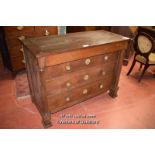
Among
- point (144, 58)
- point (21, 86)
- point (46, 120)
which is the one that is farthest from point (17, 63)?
point (144, 58)

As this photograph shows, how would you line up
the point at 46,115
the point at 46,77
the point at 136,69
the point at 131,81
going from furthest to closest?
the point at 136,69 < the point at 131,81 < the point at 46,115 < the point at 46,77

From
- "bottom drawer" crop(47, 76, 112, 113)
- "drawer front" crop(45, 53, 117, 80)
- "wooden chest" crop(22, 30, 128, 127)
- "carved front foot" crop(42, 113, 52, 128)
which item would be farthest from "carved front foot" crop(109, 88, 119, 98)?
"carved front foot" crop(42, 113, 52, 128)

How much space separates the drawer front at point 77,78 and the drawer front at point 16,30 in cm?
149

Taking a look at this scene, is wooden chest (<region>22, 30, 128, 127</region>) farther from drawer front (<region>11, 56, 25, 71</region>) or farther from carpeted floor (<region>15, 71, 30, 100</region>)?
→ drawer front (<region>11, 56, 25, 71</region>)

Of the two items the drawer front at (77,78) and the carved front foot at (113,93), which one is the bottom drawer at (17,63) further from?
the carved front foot at (113,93)

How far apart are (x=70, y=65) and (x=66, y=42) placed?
299 mm

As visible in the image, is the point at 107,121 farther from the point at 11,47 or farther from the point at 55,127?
the point at 11,47

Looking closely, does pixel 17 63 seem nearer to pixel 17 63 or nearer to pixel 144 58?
pixel 17 63

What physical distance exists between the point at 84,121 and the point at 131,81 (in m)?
1.59

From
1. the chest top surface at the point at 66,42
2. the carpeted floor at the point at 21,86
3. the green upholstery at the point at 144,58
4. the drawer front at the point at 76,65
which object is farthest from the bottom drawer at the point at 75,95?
the green upholstery at the point at 144,58

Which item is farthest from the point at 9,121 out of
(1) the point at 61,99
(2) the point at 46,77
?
(2) the point at 46,77

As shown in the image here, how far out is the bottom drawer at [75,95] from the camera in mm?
1995

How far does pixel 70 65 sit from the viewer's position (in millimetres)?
1823

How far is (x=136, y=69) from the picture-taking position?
371 centimetres
